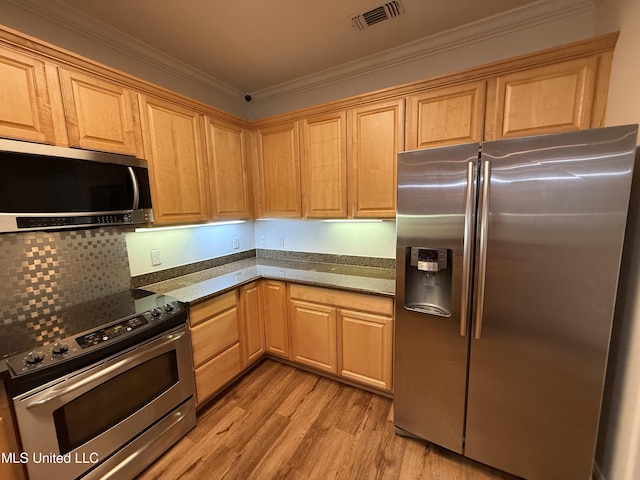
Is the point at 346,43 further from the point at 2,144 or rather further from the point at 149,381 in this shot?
the point at 149,381

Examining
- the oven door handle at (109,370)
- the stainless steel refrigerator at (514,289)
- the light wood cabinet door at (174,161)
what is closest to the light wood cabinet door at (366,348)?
the stainless steel refrigerator at (514,289)

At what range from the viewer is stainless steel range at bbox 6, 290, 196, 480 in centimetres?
113

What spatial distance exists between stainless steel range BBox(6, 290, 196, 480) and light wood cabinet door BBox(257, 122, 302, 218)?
120 centimetres

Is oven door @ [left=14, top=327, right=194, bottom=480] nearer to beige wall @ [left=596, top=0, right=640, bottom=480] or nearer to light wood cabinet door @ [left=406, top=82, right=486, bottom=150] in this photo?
light wood cabinet door @ [left=406, top=82, right=486, bottom=150]

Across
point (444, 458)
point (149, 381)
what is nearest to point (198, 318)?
point (149, 381)

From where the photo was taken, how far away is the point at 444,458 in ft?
5.27

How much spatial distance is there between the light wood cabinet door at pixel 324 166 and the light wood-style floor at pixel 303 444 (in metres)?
1.51

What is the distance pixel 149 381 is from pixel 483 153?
2.21 m

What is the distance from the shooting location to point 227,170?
7.66 feet

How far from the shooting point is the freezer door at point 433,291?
1393 mm

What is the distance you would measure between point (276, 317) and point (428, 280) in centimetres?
140

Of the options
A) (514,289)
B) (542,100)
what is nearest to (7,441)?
(514,289)

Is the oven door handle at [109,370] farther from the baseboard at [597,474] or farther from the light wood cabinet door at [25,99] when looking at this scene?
the baseboard at [597,474]

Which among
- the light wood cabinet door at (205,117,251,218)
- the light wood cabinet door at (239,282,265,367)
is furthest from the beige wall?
the light wood cabinet door at (205,117,251,218)
